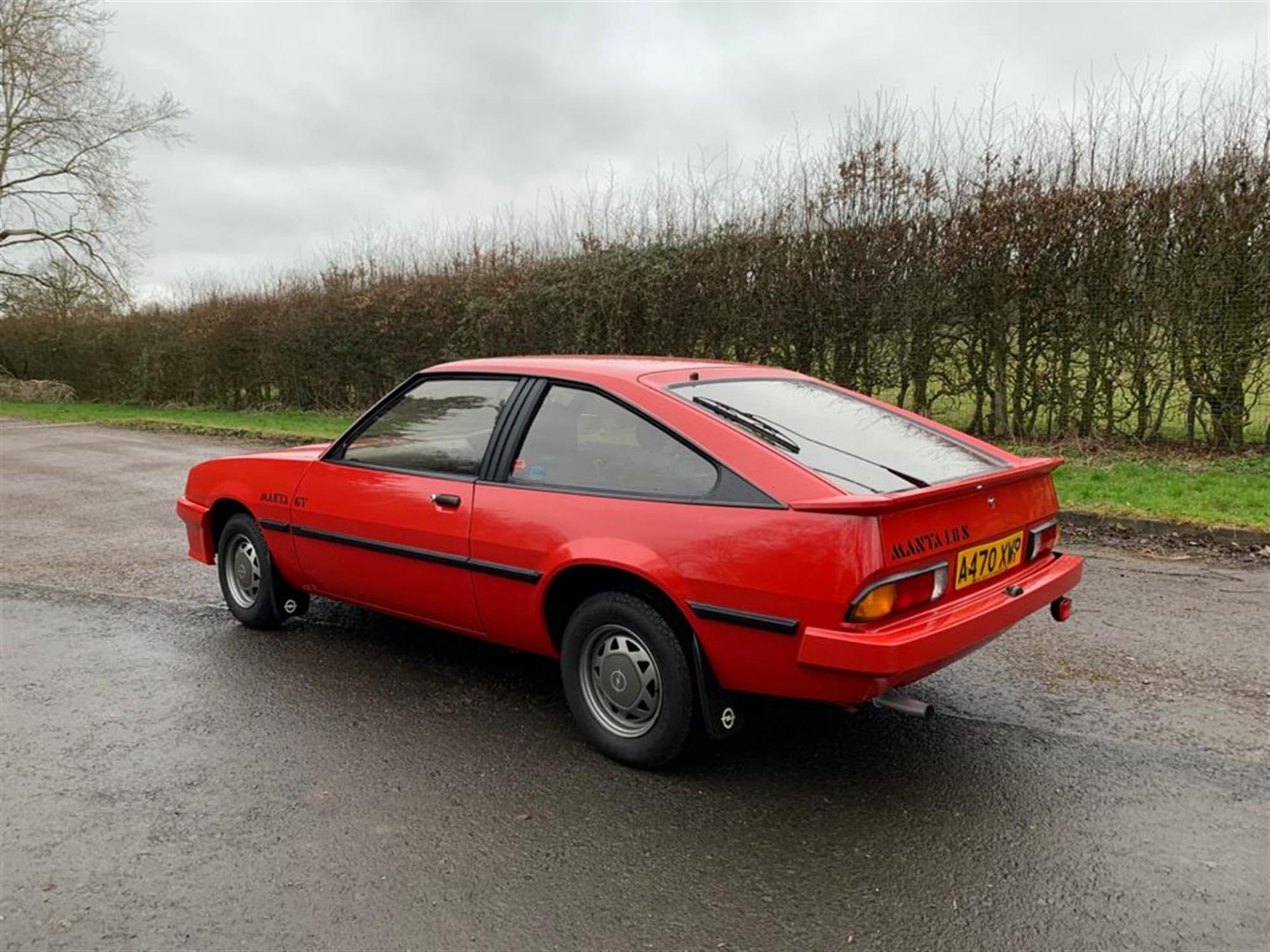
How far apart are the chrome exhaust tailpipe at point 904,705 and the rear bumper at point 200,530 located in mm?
3862

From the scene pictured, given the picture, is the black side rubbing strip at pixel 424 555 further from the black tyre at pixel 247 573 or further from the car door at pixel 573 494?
the black tyre at pixel 247 573

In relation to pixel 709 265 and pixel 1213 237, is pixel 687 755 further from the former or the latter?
pixel 709 265

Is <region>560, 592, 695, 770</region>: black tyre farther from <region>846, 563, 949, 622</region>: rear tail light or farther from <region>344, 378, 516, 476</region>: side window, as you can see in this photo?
<region>344, 378, 516, 476</region>: side window

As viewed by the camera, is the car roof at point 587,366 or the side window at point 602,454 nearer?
the side window at point 602,454

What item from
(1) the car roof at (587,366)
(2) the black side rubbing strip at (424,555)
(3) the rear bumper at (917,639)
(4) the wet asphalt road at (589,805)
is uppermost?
(1) the car roof at (587,366)

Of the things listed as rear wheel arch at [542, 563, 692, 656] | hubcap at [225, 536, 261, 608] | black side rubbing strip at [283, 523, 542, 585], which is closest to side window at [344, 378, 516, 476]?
black side rubbing strip at [283, 523, 542, 585]

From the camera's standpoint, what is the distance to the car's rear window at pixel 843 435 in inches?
124

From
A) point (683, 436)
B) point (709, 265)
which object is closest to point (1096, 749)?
point (683, 436)

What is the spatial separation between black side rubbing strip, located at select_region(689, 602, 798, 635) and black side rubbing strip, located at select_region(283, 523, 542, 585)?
73 cm

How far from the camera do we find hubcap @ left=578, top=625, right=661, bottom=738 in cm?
323

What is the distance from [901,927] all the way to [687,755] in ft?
3.58

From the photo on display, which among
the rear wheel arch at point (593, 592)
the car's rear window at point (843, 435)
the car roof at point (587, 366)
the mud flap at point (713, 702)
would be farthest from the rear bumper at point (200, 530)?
the mud flap at point (713, 702)

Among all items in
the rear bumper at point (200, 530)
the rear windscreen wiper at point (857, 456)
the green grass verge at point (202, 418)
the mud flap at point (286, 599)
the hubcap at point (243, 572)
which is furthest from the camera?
the green grass verge at point (202, 418)

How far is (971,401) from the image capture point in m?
11.1
